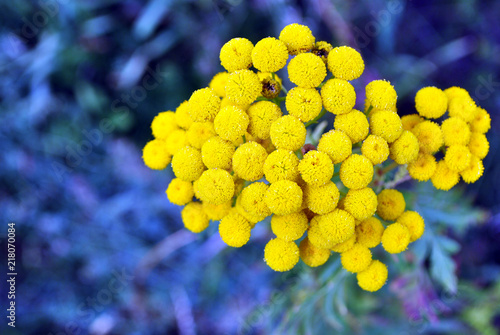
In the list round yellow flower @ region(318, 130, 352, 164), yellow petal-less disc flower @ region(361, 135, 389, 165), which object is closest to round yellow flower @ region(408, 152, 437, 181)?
yellow petal-less disc flower @ region(361, 135, 389, 165)

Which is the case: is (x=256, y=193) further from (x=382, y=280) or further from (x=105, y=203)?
(x=105, y=203)

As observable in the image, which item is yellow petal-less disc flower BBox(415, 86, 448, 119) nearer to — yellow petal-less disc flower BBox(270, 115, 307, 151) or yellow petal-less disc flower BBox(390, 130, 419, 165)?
yellow petal-less disc flower BBox(390, 130, 419, 165)

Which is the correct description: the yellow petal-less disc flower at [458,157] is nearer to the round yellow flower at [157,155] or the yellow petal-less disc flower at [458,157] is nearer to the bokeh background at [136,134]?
the round yellow flower at [157,155]

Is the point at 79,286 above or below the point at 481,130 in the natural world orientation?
below

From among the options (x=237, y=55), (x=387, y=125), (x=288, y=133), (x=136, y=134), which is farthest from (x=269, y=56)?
(x=136, y=134)

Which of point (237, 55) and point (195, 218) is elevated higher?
point (237, 55)

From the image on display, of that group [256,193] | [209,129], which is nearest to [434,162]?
[256,193]

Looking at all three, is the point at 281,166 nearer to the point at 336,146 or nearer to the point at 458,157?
the point at 336,146
